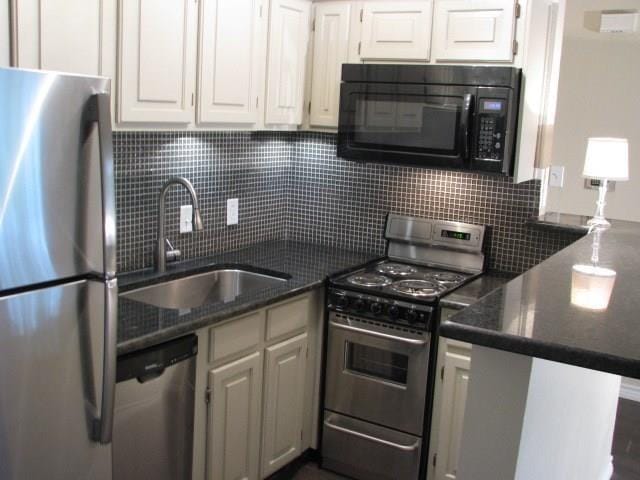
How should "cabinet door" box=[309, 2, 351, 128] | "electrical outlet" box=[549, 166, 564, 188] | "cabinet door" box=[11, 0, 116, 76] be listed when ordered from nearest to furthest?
"cabinet door" box=[11, 0, 116, 76], "cabinet door" box=[309, 2, 351, 128], "electrical outlet" box=[549, 166, 564, 188]

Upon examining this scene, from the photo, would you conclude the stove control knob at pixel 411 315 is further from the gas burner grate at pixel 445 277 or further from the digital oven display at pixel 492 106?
the digital oven display at pixel 492 106

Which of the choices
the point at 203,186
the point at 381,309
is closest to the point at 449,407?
the point at 381,309

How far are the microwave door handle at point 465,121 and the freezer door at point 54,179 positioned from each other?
164 centimetres

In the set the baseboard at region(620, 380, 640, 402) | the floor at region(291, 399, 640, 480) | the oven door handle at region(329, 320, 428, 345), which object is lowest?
the floor at region(291, 399, 640, 480)

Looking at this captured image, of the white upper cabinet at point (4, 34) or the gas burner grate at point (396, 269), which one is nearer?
the white upper cabinet at point (4, 34)

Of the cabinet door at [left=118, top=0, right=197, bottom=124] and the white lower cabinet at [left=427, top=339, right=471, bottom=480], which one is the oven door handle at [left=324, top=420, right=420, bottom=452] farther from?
the cabinet door at [left=118, top=0, right=197, bottom=124]

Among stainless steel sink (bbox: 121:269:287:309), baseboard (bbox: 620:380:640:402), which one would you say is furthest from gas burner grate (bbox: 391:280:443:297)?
baseboard (bbox: 620:380:640:402)

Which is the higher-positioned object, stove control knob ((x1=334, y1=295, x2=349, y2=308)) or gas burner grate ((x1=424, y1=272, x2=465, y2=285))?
gas burner grate ((x1=424, y1=272, x2=465, y2=285))

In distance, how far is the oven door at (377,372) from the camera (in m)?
3.06

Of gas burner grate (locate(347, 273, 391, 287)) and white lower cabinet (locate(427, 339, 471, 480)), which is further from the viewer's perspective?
gas burner grate (locate(347, 273, 391, 287))

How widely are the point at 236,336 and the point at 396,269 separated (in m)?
1.08

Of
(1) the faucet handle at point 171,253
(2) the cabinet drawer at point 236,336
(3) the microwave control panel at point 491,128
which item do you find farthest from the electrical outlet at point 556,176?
(1) the faucet handle at point 171,253

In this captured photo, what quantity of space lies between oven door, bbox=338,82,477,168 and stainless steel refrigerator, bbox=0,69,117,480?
1.59 meters

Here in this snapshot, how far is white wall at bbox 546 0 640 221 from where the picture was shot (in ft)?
17.1
